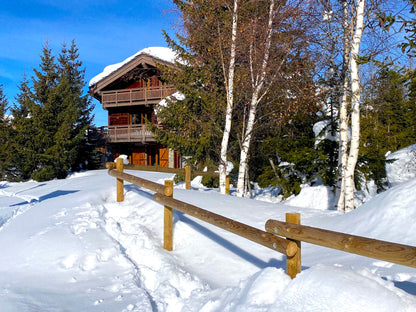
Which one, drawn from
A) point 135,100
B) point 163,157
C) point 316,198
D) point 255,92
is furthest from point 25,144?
point 316,198

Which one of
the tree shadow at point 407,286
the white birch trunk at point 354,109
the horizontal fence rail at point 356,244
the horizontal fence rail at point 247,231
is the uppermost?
the white birch trunk at point 354,109

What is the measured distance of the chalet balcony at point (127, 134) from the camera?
23522 mm

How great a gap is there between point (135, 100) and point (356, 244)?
2354 cm

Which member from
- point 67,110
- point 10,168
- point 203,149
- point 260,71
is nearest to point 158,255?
point 260,71

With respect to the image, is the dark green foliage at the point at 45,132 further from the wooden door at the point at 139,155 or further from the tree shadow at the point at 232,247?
the tree shadow at the point at 232,247

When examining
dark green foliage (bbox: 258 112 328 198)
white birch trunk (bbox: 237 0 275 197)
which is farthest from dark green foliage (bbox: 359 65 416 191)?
white birch trunk (bbox: 237 0 275 197)

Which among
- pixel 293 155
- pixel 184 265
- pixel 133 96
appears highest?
pixel 133 96

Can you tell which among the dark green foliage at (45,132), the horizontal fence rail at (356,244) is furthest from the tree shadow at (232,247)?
the dark green foliage at (45,132)

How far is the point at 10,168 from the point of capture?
71.7 feet

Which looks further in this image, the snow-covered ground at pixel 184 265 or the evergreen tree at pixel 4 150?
the evergreen tree at pixel 4 150

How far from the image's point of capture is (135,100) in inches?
976

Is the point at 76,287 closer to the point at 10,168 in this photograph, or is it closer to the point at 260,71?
the point at 260,71

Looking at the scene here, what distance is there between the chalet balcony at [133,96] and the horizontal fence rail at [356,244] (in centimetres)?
2087

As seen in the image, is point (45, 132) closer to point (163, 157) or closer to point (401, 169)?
point (163, 157)
